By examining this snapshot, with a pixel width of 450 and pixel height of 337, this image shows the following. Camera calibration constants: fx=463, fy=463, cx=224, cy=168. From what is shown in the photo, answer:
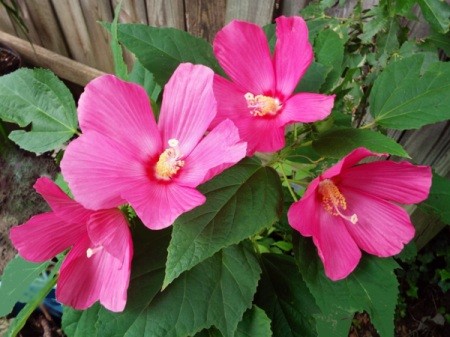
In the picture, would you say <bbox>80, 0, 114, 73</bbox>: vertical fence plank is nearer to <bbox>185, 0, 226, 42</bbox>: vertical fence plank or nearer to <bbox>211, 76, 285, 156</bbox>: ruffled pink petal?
<bbox>185, 0, 226, 42</bbox>: vertical fence plank

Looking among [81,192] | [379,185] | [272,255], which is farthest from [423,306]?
[81,192]

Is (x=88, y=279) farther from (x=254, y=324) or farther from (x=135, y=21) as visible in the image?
(x=135, y=21)

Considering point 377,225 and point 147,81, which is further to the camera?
point 147,81

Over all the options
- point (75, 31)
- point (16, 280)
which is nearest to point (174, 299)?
point (16, 280)

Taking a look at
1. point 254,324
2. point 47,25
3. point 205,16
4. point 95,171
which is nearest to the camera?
point 95,171

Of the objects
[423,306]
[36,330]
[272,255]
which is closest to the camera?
[272,255]

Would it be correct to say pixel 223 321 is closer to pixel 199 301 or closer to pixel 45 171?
pixel 199 301
